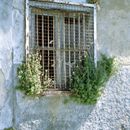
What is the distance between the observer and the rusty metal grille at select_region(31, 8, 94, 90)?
6.42 m

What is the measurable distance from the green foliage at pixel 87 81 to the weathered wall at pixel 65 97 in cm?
16

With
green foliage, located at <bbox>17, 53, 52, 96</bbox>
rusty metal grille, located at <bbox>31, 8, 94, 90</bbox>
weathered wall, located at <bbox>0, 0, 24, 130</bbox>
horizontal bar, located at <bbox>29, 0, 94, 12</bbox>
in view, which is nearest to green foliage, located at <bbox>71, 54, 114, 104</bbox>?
rusty metal grille, located at <bbox>31, 8, 94, 90</bbox>

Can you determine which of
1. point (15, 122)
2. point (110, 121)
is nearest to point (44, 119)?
point (15, 122)

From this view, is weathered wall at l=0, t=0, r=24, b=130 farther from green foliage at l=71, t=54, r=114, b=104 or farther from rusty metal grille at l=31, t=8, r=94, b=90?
green foliage at l=71, t=54, r=114, b=104

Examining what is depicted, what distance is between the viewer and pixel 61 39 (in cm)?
661

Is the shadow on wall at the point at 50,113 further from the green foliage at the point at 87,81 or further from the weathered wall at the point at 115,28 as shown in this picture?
the weathered wall at the point at 115,28

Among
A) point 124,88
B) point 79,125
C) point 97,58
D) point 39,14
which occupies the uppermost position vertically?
point 39,14

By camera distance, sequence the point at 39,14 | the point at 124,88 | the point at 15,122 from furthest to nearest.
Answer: the point at 124,88 → the point at 39,14 → the point at 15,122

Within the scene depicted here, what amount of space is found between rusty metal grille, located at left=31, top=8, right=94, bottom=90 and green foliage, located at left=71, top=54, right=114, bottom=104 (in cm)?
14

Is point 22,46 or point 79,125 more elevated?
point 22,46

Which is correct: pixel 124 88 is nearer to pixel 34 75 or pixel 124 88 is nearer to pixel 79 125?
pixel 79 125

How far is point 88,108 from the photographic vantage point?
661 cm

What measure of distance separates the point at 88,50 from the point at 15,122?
1.71 meters

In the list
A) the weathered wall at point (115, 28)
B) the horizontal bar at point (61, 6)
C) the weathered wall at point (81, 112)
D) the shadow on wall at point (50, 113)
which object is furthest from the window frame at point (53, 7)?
the shadow on wall at point (50, 113)
